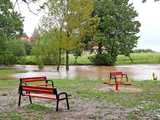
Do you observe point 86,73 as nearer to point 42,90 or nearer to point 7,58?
point 7,58

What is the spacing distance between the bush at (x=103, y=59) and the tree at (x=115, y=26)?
5.8 inches

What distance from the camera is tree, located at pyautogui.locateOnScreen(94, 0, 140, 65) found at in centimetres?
6744

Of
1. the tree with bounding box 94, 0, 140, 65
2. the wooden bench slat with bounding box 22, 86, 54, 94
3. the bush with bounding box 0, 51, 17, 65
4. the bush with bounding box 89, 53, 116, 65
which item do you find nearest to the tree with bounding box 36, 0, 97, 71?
the bush with bounding box 0, 51, 17, 65

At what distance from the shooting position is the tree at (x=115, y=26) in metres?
67.4

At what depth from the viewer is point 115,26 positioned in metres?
68.6

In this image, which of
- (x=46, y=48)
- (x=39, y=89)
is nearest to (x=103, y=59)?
(x=46, y=48)

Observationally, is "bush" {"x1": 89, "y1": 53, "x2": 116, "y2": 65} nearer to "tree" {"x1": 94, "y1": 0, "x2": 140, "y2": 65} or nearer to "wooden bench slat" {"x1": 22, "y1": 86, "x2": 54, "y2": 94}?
"tree" {"x1": 94, "y1": 0, "x2": 140, "y2": 65}

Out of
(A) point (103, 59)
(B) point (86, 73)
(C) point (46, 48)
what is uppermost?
(C) point (46, 48)

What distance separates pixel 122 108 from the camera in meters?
13.8

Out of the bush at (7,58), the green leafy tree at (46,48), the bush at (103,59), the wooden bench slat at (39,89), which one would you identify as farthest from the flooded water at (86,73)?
the wooden bench slat at (39,89)

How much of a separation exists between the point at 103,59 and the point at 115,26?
5316mm

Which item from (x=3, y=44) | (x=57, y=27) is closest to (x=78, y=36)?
(x=57, y=27)

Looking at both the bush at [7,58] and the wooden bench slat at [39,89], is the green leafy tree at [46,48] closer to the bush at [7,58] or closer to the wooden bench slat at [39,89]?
the bush at [7,58]

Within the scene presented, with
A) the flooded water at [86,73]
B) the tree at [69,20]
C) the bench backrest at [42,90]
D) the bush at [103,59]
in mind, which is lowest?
the flooded water at [86,73]
